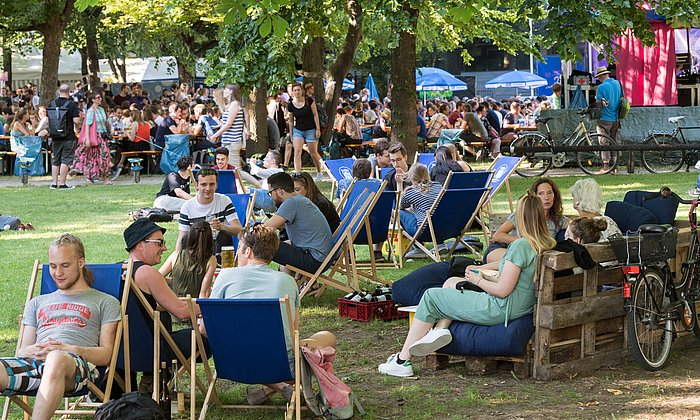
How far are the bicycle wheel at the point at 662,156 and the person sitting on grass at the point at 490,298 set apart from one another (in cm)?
1567

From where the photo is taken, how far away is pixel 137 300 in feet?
20.0

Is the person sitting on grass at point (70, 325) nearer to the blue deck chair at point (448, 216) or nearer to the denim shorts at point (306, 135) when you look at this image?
the blue deck chair at point (448, 216)

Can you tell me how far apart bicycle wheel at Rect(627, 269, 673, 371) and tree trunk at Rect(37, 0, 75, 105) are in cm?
2210

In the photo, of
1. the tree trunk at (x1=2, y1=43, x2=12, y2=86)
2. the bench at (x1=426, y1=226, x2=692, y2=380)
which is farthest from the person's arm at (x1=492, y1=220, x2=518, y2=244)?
the tree trunk at (x1=2, y1=43, x2=12, y2=86)

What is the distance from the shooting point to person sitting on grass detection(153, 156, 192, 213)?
1302cm

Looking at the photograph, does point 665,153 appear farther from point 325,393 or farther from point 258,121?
point 325,393

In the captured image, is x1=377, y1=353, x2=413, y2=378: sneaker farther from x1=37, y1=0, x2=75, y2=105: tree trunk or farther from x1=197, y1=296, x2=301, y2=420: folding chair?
x1=37, y1=0, x2=75, y2=105: tree trunk

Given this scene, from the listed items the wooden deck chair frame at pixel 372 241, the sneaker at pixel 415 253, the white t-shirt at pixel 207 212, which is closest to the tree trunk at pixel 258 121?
the sneaker at pixel 415 253

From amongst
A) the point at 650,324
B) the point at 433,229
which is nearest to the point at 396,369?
the point at 650,324

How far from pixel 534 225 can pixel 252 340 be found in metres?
2.02

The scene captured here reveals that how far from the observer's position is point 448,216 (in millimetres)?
10969

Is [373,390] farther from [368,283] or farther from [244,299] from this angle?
[368,283]

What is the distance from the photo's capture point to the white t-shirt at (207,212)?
30.6 ft

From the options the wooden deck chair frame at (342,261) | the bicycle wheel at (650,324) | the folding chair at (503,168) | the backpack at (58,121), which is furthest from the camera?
the backpack at (58,121)
